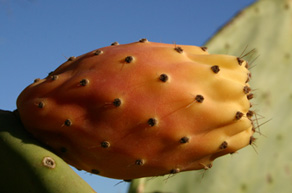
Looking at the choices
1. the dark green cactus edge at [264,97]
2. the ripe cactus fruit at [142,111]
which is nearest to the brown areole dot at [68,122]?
the ripe cactus fruit at [142,111]

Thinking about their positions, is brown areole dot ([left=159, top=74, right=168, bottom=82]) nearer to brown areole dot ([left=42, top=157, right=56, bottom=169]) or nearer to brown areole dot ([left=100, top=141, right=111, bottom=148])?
brown areole dot ([left=100, top=141, right=111, bottom=148])

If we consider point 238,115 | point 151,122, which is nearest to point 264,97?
point 238,115

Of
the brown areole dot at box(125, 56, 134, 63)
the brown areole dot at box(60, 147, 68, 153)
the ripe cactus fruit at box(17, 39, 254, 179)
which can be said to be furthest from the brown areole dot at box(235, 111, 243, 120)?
the brown areole dot at box(60, 147, 68, 153)

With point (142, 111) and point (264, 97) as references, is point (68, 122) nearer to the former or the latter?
point (142, 111)

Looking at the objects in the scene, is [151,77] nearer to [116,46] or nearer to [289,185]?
[116,46]

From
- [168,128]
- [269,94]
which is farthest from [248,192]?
[168,128]
